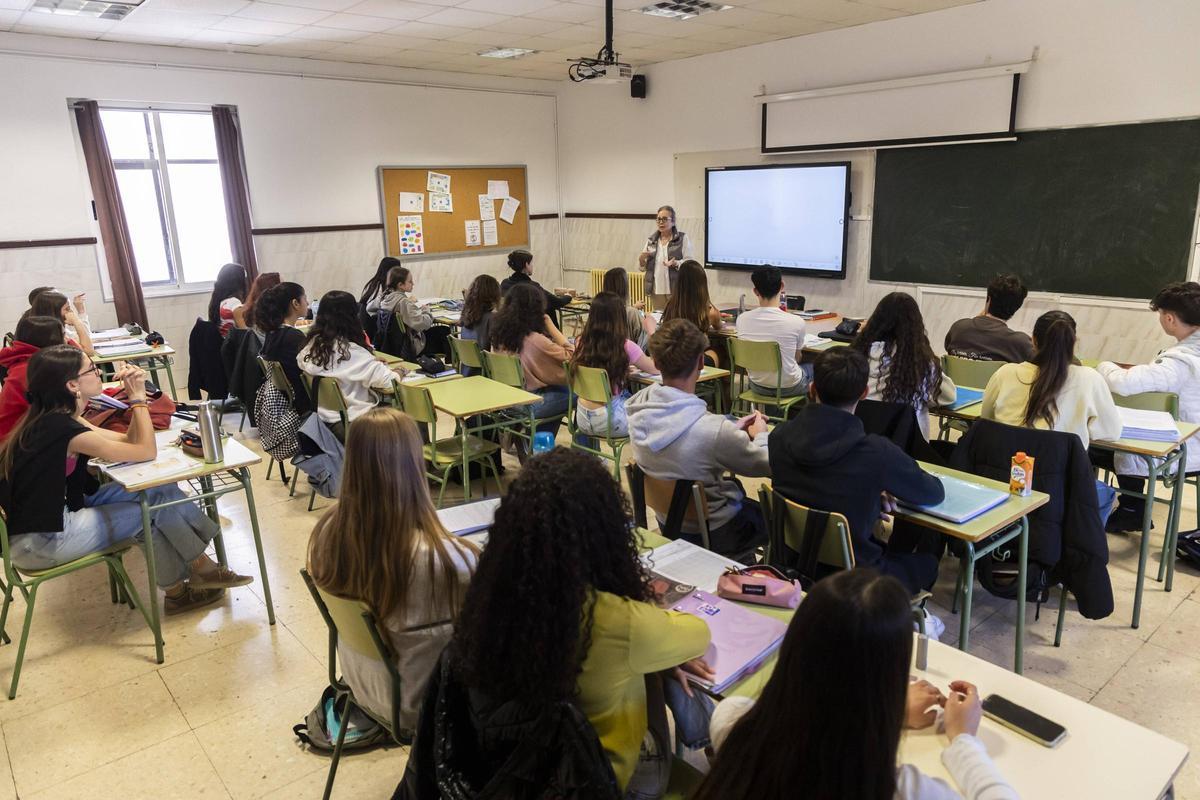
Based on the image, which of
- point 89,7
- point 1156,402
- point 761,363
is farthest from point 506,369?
point 89,7

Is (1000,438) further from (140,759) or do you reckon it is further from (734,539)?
(140,759)

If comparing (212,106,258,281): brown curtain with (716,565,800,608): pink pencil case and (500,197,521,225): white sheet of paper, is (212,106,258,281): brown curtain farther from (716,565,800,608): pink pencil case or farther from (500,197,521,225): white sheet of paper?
(716,565,800,608): pink pencil case

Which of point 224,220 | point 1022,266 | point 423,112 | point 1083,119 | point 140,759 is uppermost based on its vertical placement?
point 423,112

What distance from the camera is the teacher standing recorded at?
7.70m

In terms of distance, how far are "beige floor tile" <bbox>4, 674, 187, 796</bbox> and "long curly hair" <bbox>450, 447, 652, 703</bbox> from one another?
182cm

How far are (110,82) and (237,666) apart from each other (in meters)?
6.22

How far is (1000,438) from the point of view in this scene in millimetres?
2797

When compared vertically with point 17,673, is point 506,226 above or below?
above

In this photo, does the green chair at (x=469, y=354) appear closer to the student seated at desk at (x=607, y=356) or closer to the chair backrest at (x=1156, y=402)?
the student seated at desk at (x=607, y=356)

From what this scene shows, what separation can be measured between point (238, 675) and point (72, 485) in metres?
0.97

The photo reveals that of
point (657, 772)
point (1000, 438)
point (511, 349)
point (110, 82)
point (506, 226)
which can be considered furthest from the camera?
point (506, 226)

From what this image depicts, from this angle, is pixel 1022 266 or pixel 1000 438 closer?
pixel 1000 438

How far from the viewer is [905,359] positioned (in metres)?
3.40

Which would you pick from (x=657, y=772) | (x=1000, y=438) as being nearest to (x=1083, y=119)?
(x=1000, y=438)
